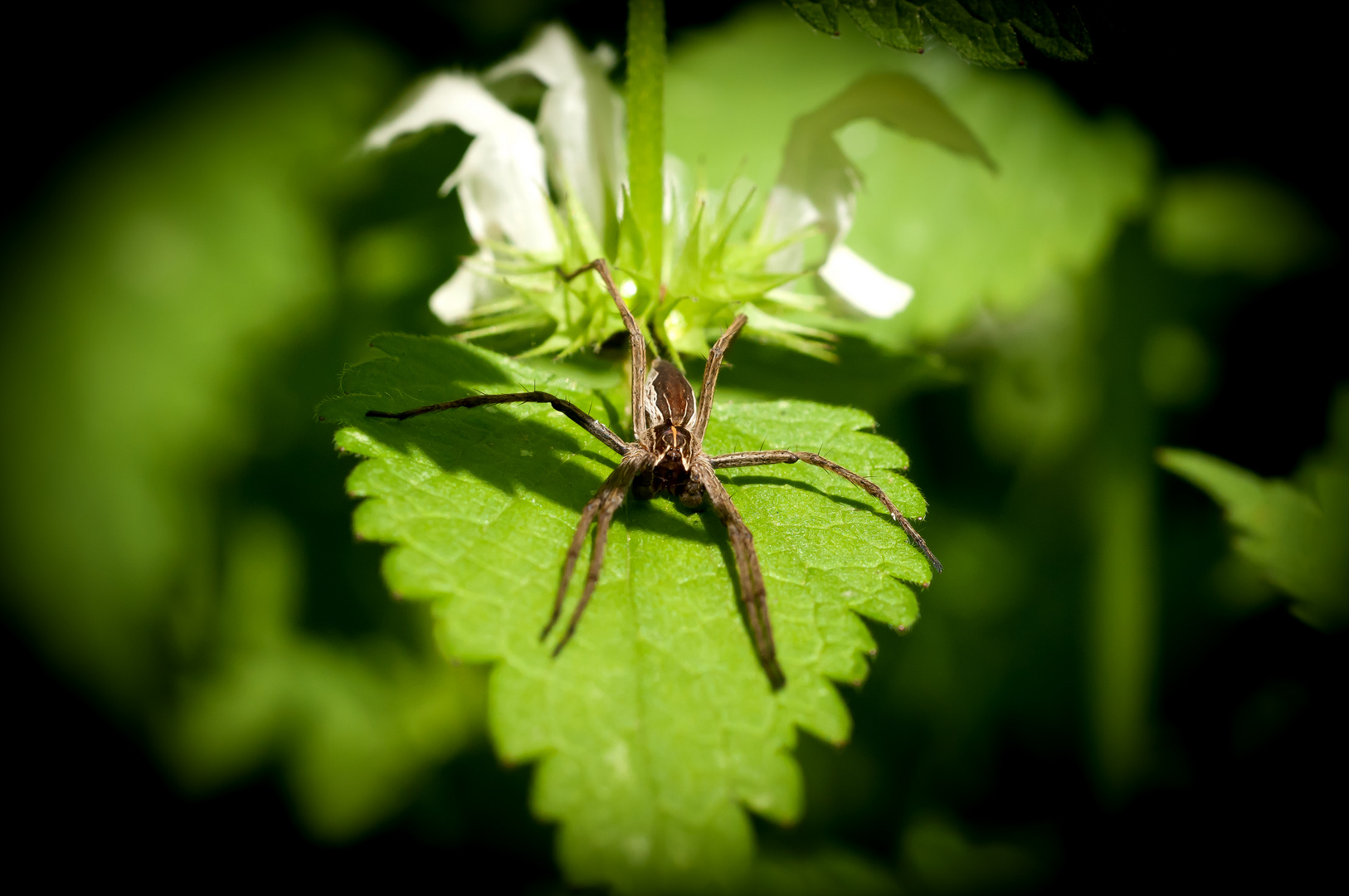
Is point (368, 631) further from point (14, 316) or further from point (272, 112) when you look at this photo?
point (272, 112)

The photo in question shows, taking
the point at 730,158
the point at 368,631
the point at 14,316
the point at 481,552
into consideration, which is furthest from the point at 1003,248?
the point at 14,316

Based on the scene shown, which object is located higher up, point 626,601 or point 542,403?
point 542,403

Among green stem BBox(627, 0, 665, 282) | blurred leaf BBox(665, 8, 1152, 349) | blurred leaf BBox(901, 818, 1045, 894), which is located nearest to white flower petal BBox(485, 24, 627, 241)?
green stem BBox(627, 0, 665, 282)

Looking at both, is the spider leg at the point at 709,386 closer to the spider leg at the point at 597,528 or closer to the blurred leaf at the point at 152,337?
the spider leg at the point at 597,528

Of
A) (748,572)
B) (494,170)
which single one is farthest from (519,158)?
(748,572)

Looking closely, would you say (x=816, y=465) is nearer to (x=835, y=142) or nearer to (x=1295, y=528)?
(x=835, y=142)

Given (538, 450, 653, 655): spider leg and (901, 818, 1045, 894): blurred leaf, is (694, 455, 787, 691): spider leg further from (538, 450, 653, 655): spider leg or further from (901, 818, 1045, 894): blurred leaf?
(901, 818, 1045, 894): blurred leaf
